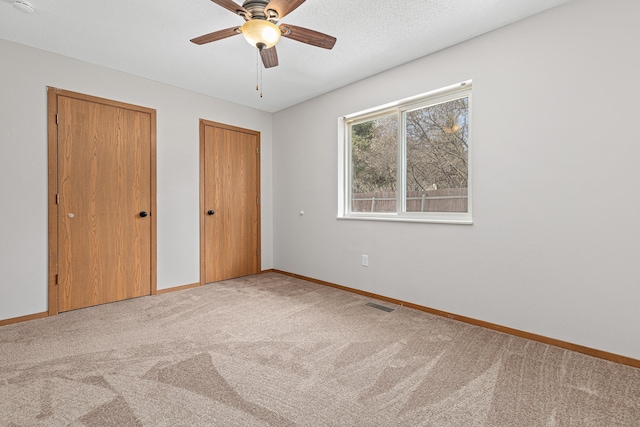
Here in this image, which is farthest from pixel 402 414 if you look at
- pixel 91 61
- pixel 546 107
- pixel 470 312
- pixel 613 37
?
pixel 91 61

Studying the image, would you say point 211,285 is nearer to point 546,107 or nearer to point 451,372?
point 451,372

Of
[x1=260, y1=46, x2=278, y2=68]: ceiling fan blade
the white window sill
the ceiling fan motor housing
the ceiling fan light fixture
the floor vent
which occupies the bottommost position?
the floor vent

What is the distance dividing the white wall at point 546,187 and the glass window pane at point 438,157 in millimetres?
208

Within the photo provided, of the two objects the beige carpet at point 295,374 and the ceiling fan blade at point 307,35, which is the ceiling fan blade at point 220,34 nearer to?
the ceiling fan blade at point 307,35

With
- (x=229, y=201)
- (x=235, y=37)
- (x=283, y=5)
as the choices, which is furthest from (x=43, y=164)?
(x=283, y=5)

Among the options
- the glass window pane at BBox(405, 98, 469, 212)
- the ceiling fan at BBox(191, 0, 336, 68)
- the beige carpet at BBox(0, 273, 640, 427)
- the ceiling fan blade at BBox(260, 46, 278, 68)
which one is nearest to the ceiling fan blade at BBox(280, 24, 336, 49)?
the ceiling fan at BBox(191, 0, 336, 68)

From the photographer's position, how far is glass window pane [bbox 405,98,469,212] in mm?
2900

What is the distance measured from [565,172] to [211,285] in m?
3.95

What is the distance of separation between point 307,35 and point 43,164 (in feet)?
9.14

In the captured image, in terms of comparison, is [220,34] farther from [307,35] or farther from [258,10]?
[307,35]

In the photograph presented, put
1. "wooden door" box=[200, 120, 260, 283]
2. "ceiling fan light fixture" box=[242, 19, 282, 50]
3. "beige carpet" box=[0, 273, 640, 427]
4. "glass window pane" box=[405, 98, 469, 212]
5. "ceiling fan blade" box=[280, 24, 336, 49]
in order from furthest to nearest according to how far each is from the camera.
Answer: "wooden door" box=[200, 120, 260, 283], "glass window pane" box=[405, 98, 469, 212], "ceiling fan blade" box=[280, 24, 336, 49], "ceiling fan light fixture" box=[242, 19, 282, 50], "beige carpet" box=[0, 273, 640, 427]

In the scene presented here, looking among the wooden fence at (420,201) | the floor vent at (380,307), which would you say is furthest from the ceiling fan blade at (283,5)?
the floor vent at (380,307)

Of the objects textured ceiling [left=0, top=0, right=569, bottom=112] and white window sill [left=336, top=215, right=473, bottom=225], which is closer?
textured ceiling [left=0, top=0, right=569, bottom=112]

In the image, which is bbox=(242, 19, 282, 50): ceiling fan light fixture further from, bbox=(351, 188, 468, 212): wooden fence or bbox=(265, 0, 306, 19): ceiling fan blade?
bbox=(351, 188, 468, 212): wooden fence
